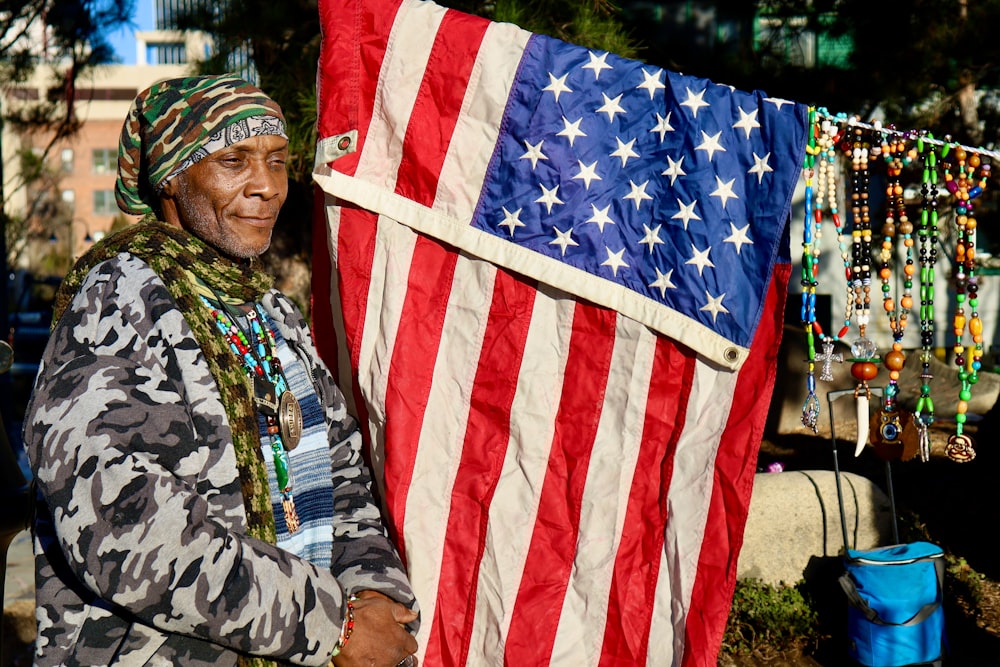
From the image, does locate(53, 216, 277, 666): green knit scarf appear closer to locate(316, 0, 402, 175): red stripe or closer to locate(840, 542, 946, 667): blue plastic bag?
locate(316, 0, 402, 175): red stripe

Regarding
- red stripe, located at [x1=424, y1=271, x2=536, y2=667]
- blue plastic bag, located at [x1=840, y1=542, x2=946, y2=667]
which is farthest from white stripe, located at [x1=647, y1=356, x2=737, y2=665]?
blue plastic bag, located at [x1=840, y1=542, x2=946, y2=667]

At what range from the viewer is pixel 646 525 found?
231 centimetres

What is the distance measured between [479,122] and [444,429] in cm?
78

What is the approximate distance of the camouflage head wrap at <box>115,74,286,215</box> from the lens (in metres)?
1.82

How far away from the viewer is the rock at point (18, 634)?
173 inches

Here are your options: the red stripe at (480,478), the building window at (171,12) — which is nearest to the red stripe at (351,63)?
the red stripe at (480,478)

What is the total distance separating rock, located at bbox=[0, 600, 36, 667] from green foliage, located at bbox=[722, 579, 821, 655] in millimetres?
3322

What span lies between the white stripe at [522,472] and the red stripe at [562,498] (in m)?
0.02

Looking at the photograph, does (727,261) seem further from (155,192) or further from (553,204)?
(155,192)

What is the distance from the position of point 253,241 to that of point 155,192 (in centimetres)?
21

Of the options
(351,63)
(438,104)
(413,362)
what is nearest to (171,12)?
(351,63)

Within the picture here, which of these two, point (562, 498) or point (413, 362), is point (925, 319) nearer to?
point (562, 498)

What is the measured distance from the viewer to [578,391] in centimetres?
236

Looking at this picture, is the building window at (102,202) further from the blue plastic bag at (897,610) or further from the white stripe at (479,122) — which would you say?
the white stripe at (479,122)
